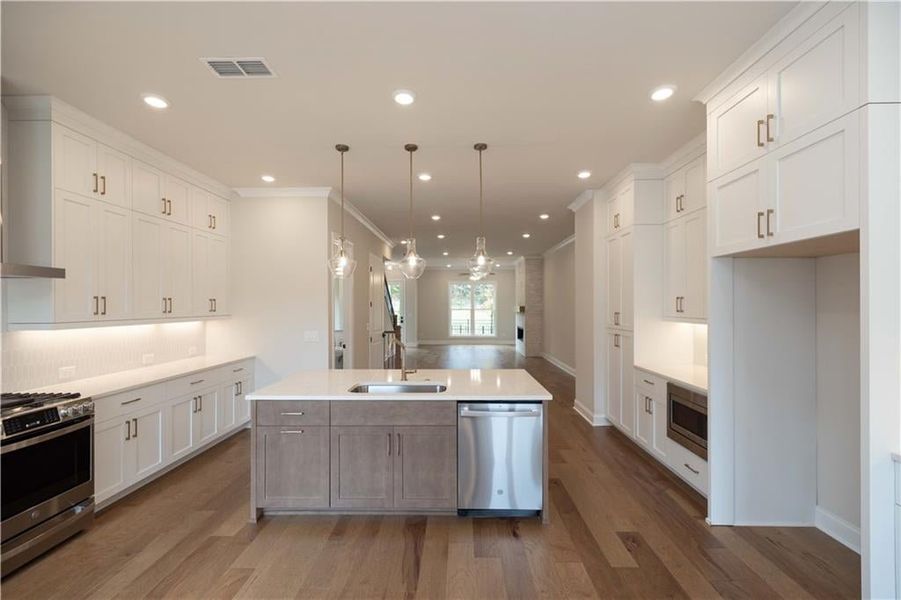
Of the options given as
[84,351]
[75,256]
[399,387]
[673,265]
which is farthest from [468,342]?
[75,256]

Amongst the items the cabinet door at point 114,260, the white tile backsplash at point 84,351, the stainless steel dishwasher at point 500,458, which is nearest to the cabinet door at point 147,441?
the white tile backsplash at point 84,351

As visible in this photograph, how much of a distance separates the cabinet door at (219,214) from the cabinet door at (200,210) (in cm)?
6

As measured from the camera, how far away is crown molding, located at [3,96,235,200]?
117 inches

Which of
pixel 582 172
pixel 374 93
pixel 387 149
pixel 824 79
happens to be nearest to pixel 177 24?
pixel 374 93

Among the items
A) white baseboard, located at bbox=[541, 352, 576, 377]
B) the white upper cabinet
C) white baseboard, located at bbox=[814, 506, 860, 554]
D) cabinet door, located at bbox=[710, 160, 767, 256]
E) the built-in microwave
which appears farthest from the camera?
white baseboard, located at bbox=[541, 352, 576, 377]

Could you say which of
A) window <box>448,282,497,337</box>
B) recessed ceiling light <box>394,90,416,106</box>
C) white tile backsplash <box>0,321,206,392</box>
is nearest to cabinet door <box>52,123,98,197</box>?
white tile backsplash <box>0,321,206,392</box>

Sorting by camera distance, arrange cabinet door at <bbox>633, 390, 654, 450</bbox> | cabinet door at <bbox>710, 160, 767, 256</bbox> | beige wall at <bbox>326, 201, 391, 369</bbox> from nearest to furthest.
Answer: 1. cabinet door at <bbox>710, 160, 767, 256</bbox>
2. cabinet door at <bbox>633, 390, 654, 450</bbox>
3. beige wall at <bbox>326, 201, 391, 369</bbox>

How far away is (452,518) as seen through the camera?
3061 mm

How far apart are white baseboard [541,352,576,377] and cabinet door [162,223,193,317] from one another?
22.9ft

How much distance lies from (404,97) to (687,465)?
11.3ft

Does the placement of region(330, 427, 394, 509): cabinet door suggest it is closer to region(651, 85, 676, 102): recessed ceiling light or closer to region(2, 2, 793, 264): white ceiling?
region(2, 2, 793, 264): white ceiling

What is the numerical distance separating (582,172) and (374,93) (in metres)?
2.58

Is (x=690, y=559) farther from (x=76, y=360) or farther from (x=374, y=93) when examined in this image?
(x=76, y=360)

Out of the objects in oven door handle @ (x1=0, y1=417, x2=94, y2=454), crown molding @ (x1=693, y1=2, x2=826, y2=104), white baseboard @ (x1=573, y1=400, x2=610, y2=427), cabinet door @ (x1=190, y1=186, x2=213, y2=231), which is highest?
crown molding @ (x1=693, y1=2, x2=826, y2=104)
